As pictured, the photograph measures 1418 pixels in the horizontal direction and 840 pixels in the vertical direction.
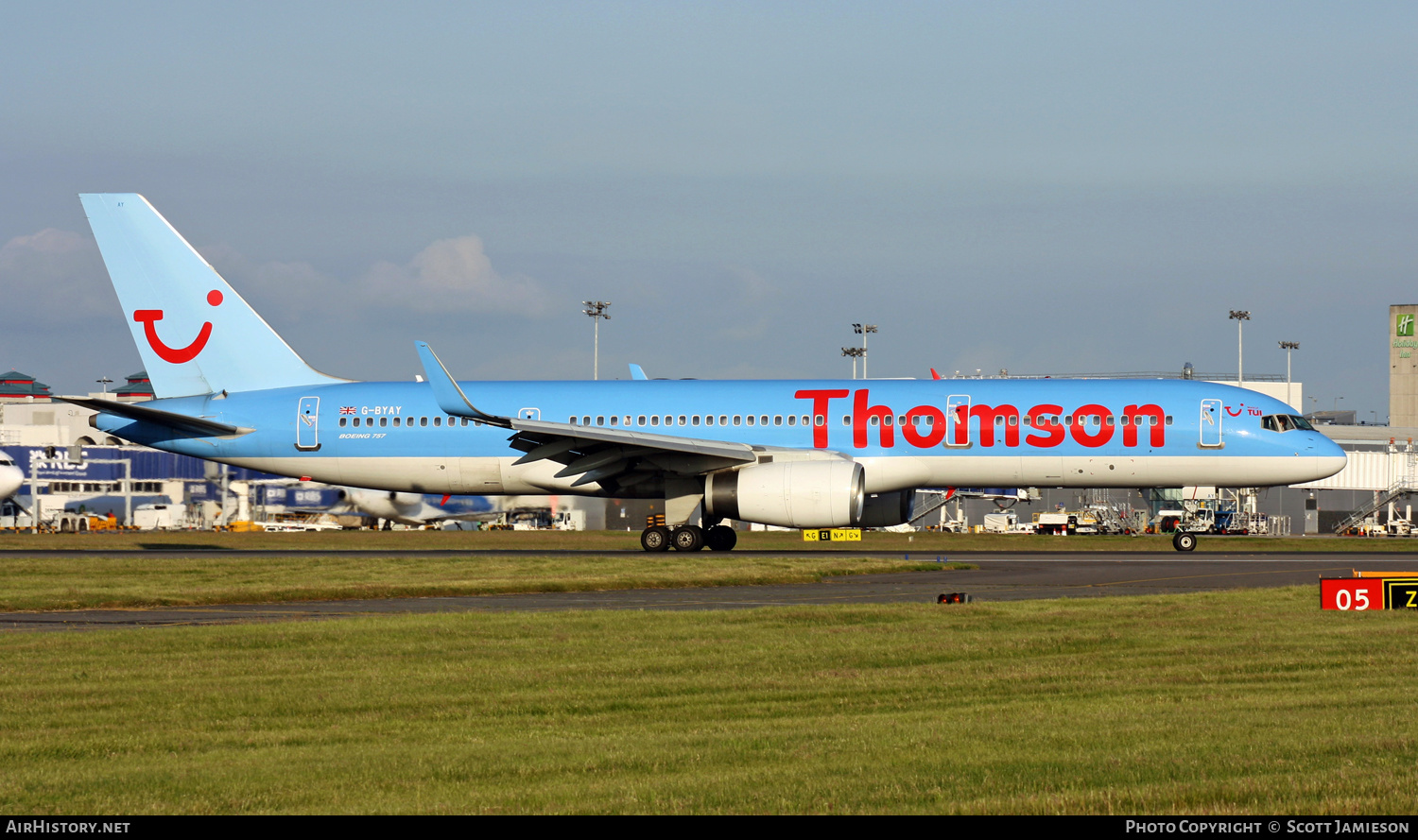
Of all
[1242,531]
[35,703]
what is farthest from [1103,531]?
[35,703]

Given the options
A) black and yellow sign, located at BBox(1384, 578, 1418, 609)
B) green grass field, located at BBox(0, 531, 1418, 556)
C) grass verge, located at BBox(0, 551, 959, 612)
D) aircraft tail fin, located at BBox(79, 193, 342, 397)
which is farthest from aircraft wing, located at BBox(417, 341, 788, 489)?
black and yellow sign, located at BBox(1384, 578, 1418, 609)

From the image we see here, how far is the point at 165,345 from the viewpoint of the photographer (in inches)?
1528

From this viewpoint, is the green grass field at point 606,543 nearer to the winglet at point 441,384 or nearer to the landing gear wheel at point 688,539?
the landing gear wheel at point 688,539

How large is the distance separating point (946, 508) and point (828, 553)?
143 feet

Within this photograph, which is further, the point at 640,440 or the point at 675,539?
the point at 675,539

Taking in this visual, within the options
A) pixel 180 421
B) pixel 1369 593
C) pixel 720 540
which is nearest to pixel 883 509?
pixel 720 540

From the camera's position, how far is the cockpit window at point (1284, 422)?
3494cm

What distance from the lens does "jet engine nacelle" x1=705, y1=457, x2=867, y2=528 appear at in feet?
107

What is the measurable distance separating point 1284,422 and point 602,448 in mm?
17436

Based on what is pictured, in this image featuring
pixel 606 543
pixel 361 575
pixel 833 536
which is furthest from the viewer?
pixel 833 536

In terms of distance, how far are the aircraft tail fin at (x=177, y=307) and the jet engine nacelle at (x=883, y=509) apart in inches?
659

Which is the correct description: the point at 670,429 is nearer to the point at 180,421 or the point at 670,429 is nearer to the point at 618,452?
the point at 618,452

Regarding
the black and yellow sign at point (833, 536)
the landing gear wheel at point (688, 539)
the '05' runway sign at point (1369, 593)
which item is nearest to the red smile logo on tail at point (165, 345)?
the landing gear wheel at point (688, 539)
